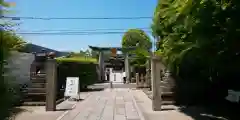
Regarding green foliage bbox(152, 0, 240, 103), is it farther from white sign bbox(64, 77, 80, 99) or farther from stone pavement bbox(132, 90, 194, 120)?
white sign bbox(64, 77, 80, 99)

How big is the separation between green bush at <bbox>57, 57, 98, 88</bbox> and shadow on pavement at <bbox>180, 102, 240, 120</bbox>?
29.0ft

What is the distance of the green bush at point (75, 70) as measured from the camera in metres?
19.1

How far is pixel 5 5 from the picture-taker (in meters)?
3.04

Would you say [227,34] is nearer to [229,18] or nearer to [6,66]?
[229,18]

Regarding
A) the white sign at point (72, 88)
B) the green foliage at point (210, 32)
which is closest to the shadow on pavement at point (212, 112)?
the green foliage at point (210, 32)

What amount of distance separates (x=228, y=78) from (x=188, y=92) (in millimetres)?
3037

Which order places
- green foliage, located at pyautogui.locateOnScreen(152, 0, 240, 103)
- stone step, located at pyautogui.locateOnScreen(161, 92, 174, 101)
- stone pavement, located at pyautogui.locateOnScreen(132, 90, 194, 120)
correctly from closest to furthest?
green foliage, located at pyautogui.locateOnScreen(152, 0, 240, 103)
stone pavement, located at pyautogui.locateOnScreen(132, 90, 194, 120)
stone step, located at pyautogui.locateOnScreen(161, 92, 174, 101)

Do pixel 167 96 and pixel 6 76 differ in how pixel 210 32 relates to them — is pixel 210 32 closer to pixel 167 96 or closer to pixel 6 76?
pixel 6 76

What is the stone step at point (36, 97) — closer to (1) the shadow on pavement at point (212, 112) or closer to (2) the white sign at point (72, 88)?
(2) the white sign at point (72, 88)

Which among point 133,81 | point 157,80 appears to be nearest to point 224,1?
point 157,80

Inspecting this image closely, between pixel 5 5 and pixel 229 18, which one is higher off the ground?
pixel 229 18

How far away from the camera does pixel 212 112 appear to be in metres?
11.2

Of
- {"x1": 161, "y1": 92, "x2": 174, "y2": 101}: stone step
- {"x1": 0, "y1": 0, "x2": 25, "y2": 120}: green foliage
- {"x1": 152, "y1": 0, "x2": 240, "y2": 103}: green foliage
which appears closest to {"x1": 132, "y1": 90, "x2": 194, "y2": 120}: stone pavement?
{"x1": 161, "y1": 92, "x2": 174, "y2": 101}: stone step

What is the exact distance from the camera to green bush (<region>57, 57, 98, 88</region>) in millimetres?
19086
